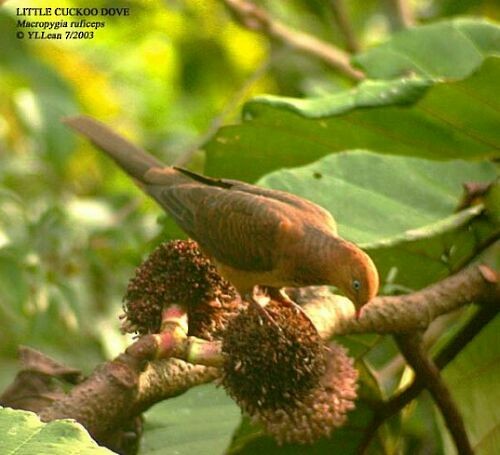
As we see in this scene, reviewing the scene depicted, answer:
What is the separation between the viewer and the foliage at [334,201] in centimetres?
246

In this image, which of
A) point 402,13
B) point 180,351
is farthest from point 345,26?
point 180,351

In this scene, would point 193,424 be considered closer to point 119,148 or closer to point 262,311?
point 262,311

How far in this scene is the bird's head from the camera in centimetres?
215

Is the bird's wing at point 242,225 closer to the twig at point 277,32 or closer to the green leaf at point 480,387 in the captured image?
the green leaf at point 480,387

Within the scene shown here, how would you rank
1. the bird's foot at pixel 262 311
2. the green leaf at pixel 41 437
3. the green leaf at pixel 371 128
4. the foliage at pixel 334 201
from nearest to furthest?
1. the green leaf at pixel 41 437
2. the bird's foot at pixel 262 311
3. the foliage at pixel 334 201
4. the green leaf at pixel 371 128

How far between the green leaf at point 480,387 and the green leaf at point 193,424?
1.53 ft

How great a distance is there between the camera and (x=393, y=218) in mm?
2424

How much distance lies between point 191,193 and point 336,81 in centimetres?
327

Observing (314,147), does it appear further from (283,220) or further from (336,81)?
(336,81)

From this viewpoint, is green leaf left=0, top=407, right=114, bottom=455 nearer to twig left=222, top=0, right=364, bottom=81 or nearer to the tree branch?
the tree branch

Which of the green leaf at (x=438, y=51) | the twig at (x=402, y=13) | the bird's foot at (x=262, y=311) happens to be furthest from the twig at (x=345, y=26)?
the bird's foot at (x=262, y=311)

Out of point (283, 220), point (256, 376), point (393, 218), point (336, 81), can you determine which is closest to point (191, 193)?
point (283, 220)

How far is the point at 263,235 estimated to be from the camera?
242 centimetres

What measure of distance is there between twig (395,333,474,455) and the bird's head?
0.10m
